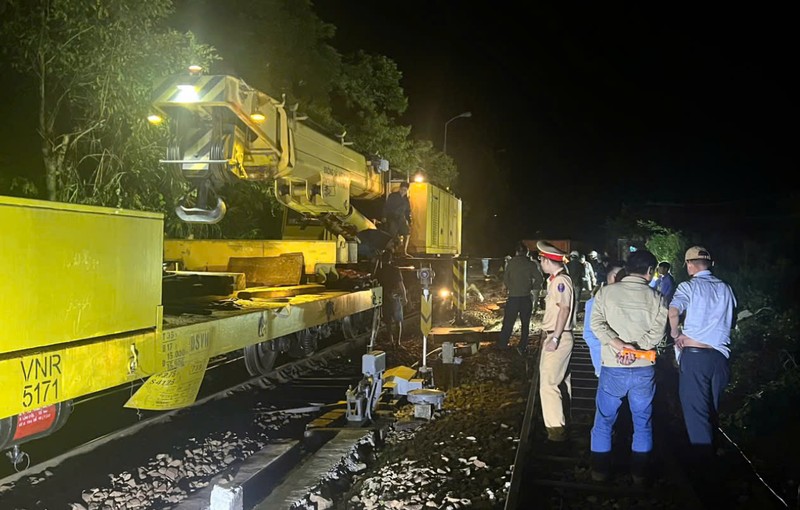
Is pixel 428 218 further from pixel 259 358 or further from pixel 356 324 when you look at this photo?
pixel 259 358

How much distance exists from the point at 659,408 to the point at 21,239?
6.89 meters

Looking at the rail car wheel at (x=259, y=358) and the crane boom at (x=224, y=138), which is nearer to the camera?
the crane boom at (x=224, y=138)

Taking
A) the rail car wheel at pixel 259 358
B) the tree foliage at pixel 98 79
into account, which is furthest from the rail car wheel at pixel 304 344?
the tree foliage at pixel 98 79

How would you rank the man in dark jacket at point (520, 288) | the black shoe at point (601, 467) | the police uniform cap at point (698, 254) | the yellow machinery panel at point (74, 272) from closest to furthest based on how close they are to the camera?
the yellow machinery panel at point (74, 272)
the black shoe at point (601, 467)
the police uniform cap at point (698, 254)
the man in dark jacket at point (520, 288)

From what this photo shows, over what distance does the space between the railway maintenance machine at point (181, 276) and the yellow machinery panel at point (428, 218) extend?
2.72 feet

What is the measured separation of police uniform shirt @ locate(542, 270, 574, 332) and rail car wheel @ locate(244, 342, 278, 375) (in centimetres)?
453

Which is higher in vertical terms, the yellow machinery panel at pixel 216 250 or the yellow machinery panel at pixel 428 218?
the yellow machinery panel at pixel 428 218

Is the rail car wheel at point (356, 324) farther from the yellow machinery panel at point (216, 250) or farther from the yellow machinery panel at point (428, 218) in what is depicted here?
the yellow machinery panel at point (216, 250)

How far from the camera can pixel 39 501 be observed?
5043 mm

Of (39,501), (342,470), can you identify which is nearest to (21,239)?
(39,501)

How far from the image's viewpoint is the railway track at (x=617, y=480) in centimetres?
518

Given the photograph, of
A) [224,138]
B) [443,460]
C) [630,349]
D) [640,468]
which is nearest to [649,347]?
[630,349]

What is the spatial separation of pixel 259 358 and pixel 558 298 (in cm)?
500

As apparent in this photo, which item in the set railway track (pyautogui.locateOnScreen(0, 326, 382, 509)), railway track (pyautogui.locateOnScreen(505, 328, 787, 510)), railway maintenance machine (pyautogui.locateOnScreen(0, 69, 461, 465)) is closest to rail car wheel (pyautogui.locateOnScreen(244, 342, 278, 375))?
railway maintenance machine (pyautogui.locateOnScreen(0, 69, 461, 465))
